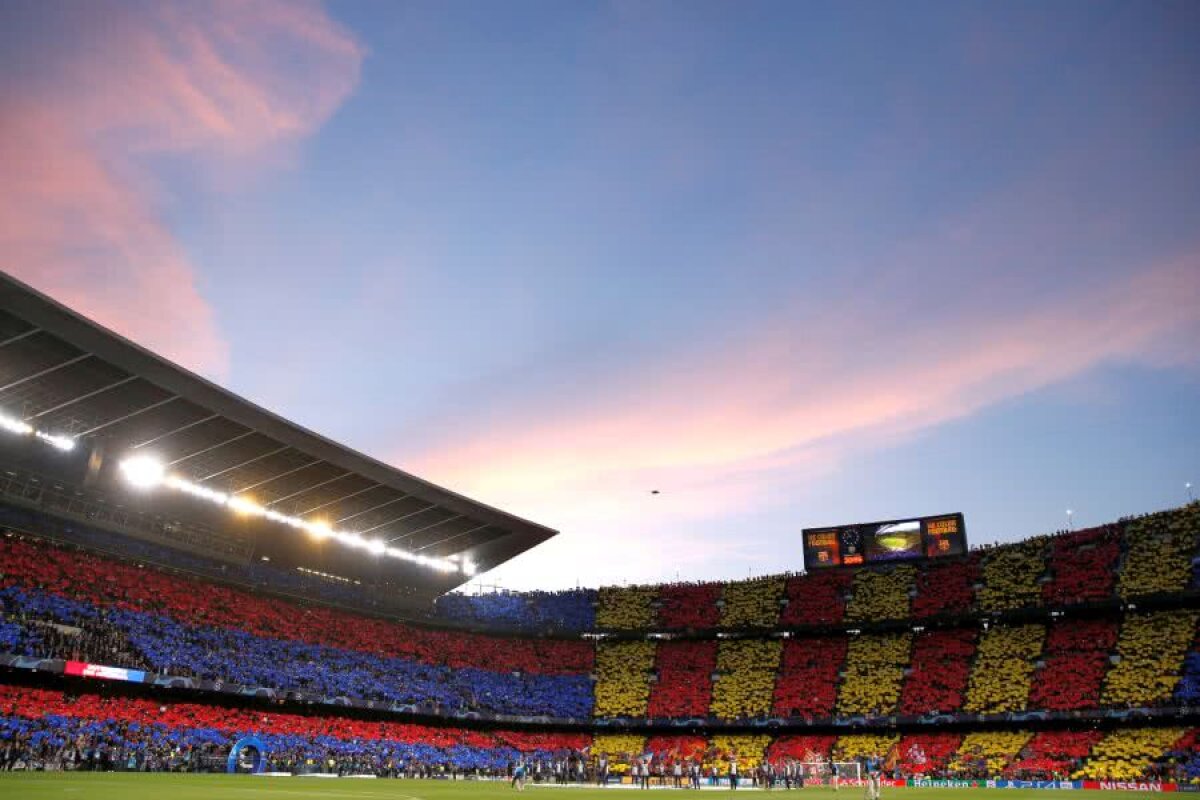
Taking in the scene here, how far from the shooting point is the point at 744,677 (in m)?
66.6

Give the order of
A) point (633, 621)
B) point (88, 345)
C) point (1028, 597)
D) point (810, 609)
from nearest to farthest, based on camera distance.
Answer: point (88, 345)
point (1028, 597)
point (810, 609)
point (633, 621)

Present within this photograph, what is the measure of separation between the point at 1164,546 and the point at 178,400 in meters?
61.1

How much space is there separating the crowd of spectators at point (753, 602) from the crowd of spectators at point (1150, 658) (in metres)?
24.6

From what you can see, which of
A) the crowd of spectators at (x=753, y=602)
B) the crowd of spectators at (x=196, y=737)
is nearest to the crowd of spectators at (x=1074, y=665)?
the crowd of spectators at (x=753, y=602)

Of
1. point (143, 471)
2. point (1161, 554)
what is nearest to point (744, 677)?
point (1161, 554)

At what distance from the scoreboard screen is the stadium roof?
22.1m

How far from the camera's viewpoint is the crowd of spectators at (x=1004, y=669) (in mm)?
54969

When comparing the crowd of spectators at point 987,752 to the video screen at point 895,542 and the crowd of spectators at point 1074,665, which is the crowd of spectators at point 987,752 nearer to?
the crowd of spectators at point 1074,665

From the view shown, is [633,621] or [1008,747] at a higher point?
[633,621]

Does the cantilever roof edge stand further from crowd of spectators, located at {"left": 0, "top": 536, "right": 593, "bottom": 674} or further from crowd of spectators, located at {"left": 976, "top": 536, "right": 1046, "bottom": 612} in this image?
crowd of spectators, located at {"left": 976, "top": 536, "right": 1046, "bottom": 612}

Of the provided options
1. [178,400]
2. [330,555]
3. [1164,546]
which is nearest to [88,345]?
[178,400]

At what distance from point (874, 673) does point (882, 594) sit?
701 centimetres

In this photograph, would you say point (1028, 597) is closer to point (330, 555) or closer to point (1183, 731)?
point (1183, 731)

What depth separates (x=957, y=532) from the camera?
6425 cm
